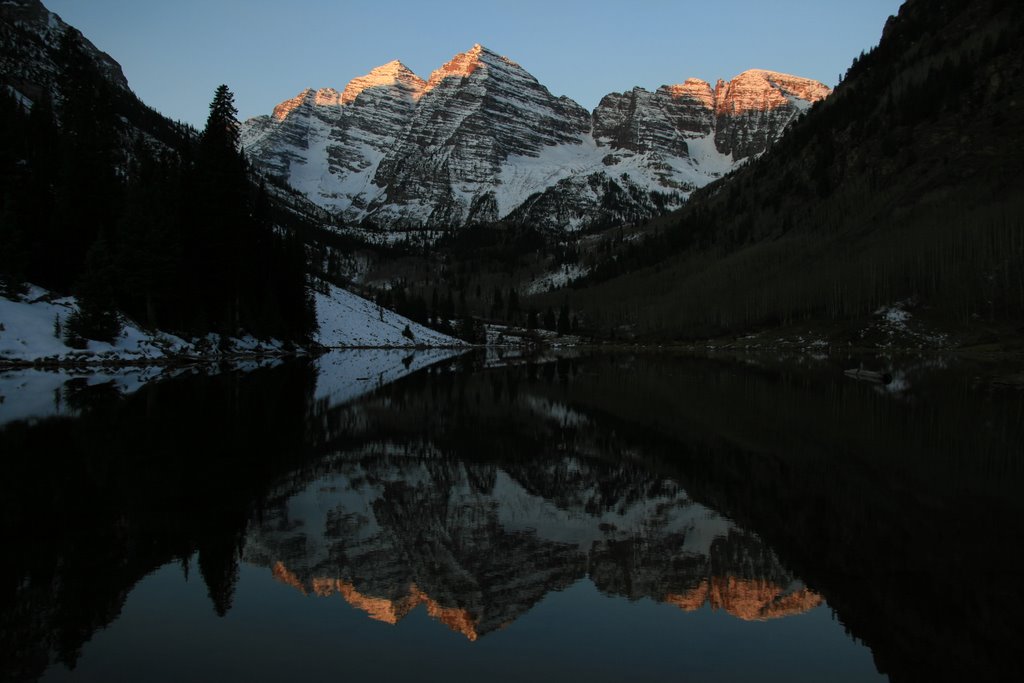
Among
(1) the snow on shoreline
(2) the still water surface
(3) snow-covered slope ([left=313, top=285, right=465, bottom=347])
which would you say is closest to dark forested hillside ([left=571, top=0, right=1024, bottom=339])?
(3) snow-covered slope ([left=313, top=285, right=465, bottom=347])

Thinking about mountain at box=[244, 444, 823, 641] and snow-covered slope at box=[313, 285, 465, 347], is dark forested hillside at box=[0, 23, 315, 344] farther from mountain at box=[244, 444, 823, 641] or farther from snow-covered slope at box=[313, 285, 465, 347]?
mountain at box=[244, 444, 823, 641]

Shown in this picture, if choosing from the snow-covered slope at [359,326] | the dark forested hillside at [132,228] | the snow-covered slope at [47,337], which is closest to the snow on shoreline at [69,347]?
the snow-covered slope at [47,337]

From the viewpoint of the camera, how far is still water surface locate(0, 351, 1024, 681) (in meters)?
9.42

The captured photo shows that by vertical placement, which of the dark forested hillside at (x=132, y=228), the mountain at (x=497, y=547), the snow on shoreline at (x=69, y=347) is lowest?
the mountain at (x=497, y=547)

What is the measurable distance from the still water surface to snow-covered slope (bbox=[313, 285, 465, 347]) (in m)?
95.1

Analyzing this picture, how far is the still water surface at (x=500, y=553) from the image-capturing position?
9422 mm

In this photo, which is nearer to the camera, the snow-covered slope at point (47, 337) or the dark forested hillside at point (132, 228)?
the snow-covered slope at point (47, 337)

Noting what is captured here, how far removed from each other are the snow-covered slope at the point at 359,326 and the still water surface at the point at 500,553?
95.1 meters

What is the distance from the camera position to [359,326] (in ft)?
452

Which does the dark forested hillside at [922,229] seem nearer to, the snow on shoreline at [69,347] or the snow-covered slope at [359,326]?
the snow-covered slope at [359,326]

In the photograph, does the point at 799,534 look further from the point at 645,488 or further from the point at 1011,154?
the point at 1011,154

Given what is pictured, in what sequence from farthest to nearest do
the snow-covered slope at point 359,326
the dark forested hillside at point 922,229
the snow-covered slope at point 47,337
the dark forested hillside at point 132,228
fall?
the snow-covered slope at point 359,326 → the dark forested hillside at point 922,229 → the dark forested hillside at point 132,228 → the snow-covered slope at point 47,337

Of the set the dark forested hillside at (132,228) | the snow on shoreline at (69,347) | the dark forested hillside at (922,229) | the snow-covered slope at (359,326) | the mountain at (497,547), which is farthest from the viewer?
the snow-covered slope at (359,326)

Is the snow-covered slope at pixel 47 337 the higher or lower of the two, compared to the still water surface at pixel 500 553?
higher
